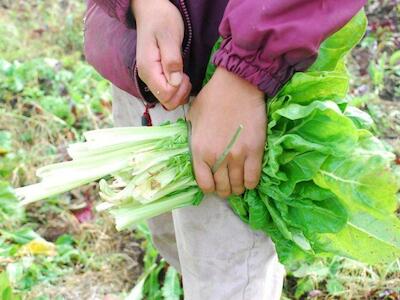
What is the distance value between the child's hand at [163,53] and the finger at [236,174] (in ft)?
0.56

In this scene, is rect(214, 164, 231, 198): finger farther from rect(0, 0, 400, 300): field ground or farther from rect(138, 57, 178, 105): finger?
rect(0, 0, 400, 300): field ground

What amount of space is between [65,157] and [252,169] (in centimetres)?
164

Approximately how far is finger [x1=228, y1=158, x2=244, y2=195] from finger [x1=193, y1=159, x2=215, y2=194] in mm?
40

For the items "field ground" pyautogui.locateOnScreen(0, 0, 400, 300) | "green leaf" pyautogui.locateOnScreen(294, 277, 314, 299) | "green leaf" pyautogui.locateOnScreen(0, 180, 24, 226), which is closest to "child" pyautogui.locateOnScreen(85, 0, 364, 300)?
"green leaf" pyautogui.locateOnScreen(294, 277, 314, 299)

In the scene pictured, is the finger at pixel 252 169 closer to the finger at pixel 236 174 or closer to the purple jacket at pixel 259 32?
the finger at pixel 236 174

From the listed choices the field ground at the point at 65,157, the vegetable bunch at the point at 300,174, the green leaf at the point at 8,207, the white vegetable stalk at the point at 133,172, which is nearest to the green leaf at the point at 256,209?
the vegetable bunch at the point at 300,174

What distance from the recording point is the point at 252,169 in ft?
4.15

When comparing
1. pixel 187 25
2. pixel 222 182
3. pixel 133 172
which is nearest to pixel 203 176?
pixel 222 182

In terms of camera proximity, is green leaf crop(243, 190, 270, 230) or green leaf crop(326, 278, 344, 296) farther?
green leaf crop(326, 278, 344, 296)

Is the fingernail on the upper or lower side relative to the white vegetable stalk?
upper

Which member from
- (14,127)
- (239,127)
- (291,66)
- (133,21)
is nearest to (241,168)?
(239,127)

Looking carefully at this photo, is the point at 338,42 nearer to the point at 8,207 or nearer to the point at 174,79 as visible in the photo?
the point at 174,79

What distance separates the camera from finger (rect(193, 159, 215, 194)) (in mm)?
1291

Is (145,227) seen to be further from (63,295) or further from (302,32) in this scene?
(302,32)
